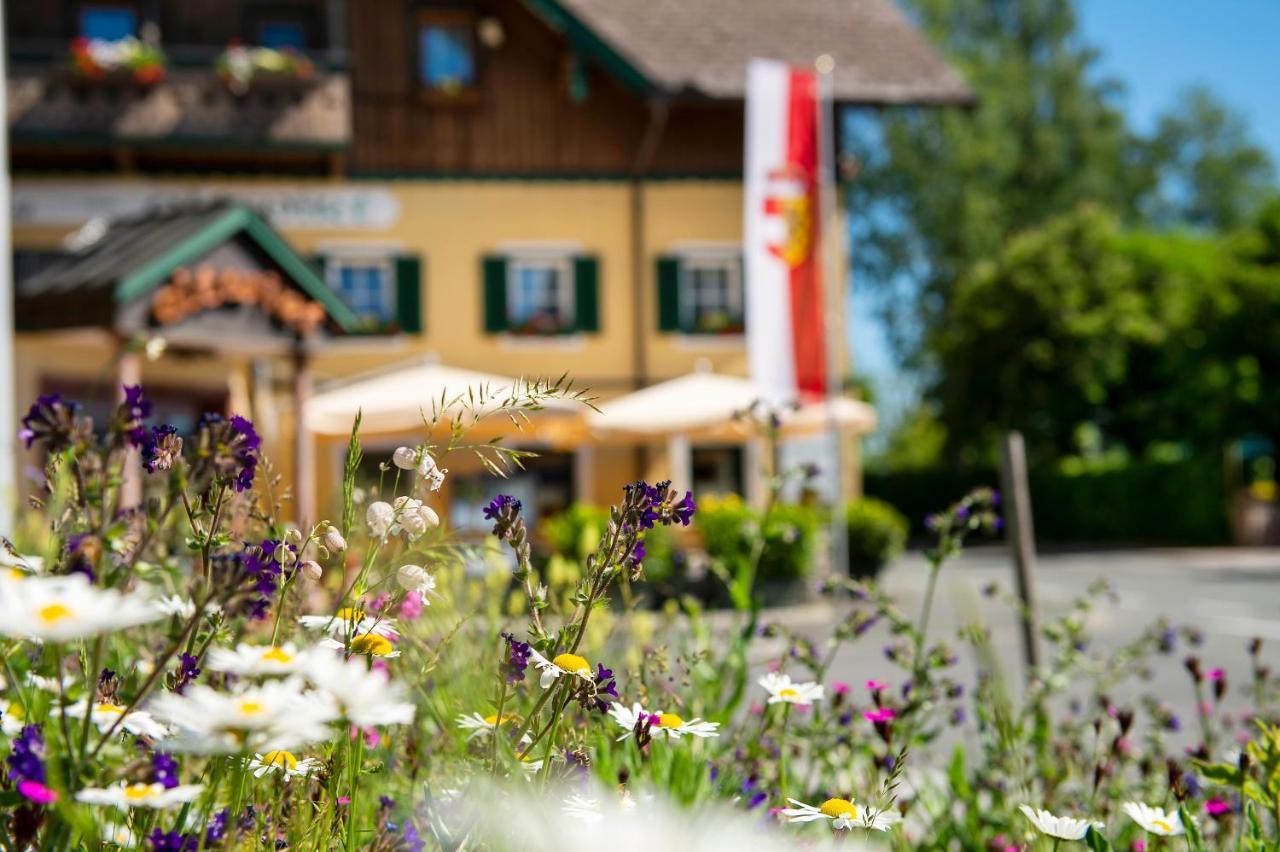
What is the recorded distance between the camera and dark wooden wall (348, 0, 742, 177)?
17484 mm

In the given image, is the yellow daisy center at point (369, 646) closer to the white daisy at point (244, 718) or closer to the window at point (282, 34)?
the white daisy at point (244, 718)

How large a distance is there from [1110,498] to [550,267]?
16365 mm

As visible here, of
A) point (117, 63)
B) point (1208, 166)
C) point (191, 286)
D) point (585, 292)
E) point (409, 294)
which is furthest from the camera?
point (1208, 166)

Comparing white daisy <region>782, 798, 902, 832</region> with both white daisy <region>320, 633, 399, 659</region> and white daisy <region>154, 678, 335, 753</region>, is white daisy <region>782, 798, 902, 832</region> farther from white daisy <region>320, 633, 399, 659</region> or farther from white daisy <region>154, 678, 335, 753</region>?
white daisy <region>154, 678, 335, 753</region>

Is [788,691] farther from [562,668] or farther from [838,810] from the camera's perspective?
[562,668]

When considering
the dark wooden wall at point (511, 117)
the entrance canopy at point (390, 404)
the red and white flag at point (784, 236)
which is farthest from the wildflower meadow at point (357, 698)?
the dark wooden wall at point (511, 117)

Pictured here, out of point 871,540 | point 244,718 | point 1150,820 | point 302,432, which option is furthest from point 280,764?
point 871,540

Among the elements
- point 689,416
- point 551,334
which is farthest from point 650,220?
point 689,416

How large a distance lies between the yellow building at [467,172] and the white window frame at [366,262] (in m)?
0.03

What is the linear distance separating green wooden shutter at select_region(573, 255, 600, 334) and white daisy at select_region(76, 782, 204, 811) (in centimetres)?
1649

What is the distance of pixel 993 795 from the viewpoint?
3.23 metres

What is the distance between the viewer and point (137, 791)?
1.21 meters

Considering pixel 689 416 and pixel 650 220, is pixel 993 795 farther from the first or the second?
pixel 650 220

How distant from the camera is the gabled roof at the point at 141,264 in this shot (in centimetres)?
1160
